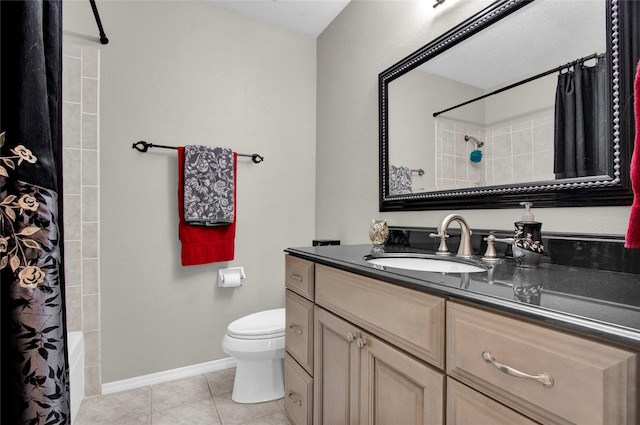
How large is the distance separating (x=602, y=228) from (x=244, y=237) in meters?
1.91

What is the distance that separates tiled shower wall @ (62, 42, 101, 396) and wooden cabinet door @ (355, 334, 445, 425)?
167cm

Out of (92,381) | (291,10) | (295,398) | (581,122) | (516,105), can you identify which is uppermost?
(291,10)

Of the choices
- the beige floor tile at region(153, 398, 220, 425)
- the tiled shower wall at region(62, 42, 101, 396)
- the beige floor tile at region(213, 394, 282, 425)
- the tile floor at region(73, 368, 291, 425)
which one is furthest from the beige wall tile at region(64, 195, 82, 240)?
the beige floor tile at region(213, 394, 282, 425)

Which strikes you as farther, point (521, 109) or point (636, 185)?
point (521, 109)

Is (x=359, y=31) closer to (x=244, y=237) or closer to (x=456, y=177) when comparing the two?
(x=456, y=177)

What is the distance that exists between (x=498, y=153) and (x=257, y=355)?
4.91 ft

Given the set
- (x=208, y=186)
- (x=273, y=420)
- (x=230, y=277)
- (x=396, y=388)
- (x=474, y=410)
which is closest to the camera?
(x=474, y=410)

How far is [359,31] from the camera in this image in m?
1.99

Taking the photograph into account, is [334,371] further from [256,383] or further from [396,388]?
[256,383]

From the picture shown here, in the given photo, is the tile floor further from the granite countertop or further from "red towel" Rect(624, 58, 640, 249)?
"red towel" Rect(624, 58, 640, 249)

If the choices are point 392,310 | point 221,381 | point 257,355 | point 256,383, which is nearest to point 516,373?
point 392,310

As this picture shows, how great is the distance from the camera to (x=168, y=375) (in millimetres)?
1982

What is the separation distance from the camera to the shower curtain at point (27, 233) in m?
0.53

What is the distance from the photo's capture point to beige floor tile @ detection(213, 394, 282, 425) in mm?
1604
